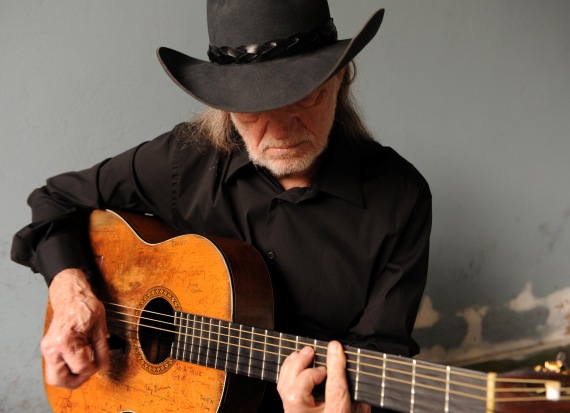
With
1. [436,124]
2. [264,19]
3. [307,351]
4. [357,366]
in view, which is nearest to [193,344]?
[307,351]

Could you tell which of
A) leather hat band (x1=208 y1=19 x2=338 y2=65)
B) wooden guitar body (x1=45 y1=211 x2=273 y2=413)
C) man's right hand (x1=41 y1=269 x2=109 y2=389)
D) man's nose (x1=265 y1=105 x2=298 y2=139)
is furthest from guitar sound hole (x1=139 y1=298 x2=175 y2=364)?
leather hat band (x1=208 y1=19 x2=338 y2=65)

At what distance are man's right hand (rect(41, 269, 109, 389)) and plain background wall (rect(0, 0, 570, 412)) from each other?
2.48ft

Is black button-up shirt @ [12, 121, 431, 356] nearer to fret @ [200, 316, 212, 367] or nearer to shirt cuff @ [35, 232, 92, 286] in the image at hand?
shirt cuff @ [35, 232, 92, 286]

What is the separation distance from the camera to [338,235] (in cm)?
162

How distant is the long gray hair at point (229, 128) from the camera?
1751mm

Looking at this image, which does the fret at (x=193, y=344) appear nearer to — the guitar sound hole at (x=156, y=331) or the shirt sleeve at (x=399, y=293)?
the guitar sound hole at (x=156, y=331)

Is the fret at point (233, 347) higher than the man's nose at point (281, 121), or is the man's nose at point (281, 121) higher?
the man's nose at point (281, 121)

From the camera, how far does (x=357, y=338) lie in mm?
1596

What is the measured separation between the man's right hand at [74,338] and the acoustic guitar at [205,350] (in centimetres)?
6

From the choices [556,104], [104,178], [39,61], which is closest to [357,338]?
[104,178]

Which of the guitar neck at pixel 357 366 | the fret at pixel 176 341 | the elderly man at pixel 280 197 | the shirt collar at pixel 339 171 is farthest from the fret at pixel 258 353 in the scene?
the shirt collar at pixel 339 171

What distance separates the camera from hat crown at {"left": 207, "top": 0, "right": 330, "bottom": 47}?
1.33 meters

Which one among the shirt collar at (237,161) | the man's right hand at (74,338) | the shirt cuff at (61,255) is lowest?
the man's right hand at (74,338)

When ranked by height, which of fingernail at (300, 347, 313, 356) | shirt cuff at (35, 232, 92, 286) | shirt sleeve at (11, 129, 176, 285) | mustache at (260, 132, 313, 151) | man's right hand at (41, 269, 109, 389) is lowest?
man's right hand at (41, 269, 109, 389)
